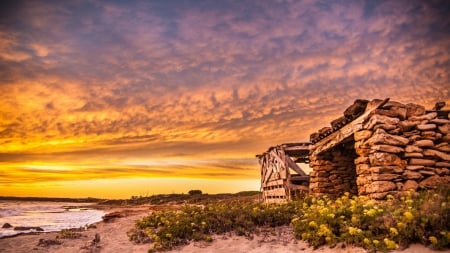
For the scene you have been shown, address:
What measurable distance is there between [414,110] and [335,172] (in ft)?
15.1

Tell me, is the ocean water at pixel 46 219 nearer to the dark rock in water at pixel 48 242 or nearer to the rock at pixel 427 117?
the dark rock in water at pixel 48 242

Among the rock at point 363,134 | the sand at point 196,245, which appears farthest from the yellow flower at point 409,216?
the rock at point 363,134

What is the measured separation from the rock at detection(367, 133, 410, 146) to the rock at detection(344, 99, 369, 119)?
1.28 m

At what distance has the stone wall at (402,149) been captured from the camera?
7.47 m

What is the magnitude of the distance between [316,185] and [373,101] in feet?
16.1

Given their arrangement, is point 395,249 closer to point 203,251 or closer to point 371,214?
point 371,214

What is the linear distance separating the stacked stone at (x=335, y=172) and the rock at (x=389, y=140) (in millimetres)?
4254

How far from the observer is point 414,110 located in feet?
26.6

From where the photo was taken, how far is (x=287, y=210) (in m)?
9.39

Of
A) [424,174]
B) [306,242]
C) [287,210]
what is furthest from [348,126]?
A: [306,242]

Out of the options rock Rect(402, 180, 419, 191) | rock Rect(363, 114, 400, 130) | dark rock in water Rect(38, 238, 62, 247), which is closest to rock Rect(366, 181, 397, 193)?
rock Rect(402, 180, 419, 191)

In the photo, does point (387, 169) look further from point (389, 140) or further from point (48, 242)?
point (48, 242)

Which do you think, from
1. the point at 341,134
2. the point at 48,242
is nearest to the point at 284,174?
the point at 341,134

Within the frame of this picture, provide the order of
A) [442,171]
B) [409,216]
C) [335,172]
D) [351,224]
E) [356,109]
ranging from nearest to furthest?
[409,216] → [351,224] → [442,171] → [356,109] → [335,172]
